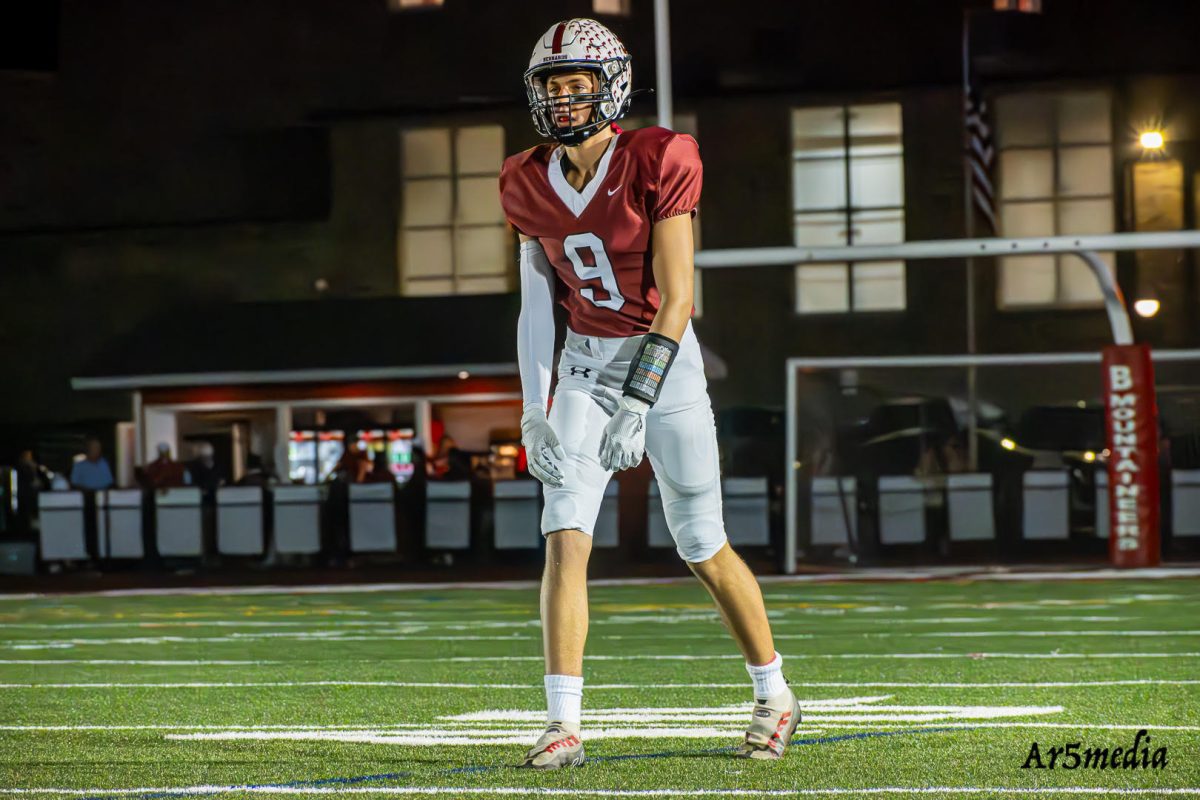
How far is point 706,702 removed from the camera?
6.91 meters

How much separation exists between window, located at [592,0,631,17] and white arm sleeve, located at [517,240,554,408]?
860 inches

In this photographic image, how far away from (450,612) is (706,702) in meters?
6.25

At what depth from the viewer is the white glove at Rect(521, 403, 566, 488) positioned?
5.35 meters

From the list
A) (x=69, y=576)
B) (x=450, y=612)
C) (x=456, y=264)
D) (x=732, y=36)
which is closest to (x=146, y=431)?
(x=456, y=264)

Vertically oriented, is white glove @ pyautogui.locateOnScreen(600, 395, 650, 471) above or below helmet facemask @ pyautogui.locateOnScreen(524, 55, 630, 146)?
below

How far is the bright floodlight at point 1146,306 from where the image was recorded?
26.4 meters

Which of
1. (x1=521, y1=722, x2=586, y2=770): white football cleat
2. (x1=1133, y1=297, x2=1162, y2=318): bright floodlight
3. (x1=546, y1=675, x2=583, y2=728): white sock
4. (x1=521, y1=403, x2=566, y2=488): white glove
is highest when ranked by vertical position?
(x1=1133, y1=297, x2=1162, y2=318): bright floodlight

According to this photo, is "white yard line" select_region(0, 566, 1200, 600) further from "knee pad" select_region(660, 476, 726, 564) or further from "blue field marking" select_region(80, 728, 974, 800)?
"knee pad" select_region(660, 476, 726, 564)

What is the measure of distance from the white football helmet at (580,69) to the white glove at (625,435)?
0.77m

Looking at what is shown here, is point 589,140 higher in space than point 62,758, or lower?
higher

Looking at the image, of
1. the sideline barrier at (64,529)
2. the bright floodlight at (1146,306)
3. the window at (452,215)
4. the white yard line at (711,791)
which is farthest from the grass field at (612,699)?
the window at (452,215)

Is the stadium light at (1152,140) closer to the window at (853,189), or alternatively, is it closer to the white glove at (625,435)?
the window at (853,189)

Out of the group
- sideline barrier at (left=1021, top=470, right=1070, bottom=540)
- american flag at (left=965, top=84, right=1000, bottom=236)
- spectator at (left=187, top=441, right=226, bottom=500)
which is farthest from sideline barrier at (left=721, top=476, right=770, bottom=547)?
spectator at (left=187, top=441, right=226, bottom=500)

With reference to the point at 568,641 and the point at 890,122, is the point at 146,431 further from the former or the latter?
the point at 568,641
